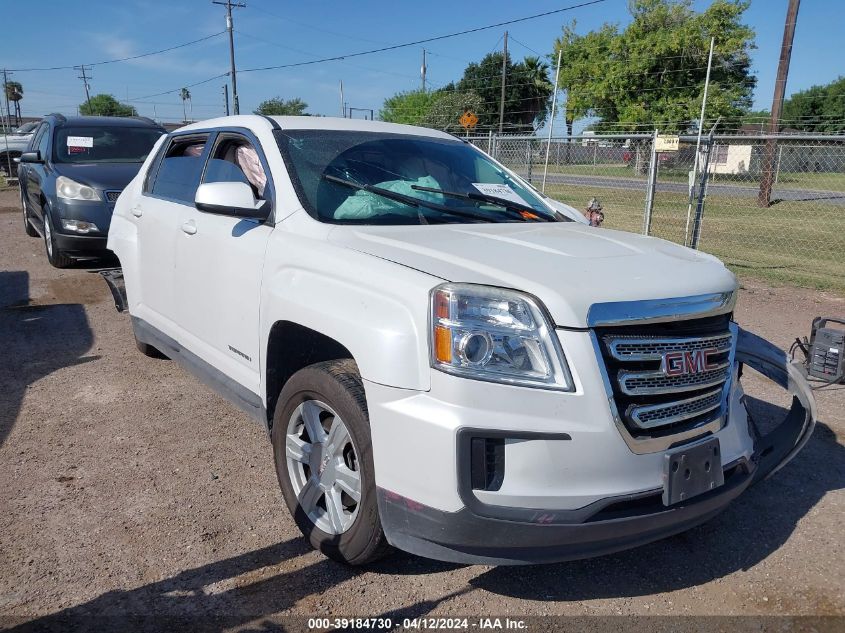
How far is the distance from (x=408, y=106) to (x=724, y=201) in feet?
164

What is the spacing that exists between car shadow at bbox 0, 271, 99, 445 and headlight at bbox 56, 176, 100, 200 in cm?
128

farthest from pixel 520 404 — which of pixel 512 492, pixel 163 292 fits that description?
pixel 163 292

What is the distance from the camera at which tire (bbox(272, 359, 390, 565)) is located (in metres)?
2.55

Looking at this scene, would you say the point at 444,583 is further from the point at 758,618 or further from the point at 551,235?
the point at 551,235

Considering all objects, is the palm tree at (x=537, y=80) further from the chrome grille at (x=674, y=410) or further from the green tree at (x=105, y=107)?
the chrome grille at (x=674, y=410)

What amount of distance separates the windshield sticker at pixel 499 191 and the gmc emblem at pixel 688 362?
157cm

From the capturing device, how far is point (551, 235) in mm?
3238

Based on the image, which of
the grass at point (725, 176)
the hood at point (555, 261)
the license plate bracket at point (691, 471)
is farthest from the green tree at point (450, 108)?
the license plate bracket at point (691, 471)

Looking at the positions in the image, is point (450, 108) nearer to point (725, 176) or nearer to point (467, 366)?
point (725, 176)

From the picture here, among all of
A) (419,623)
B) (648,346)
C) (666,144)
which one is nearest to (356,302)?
(648,346)

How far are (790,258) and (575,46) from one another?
144 ft

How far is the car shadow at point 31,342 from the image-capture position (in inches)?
189

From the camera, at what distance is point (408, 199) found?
348 centimetres

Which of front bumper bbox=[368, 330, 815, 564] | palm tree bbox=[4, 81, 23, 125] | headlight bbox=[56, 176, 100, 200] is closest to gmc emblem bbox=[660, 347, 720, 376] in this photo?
front bumper bbox=[368, 330, 815, 564]
